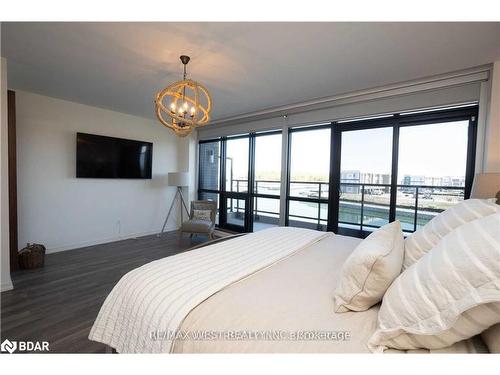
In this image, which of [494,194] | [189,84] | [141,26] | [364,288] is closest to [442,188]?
[494,194]

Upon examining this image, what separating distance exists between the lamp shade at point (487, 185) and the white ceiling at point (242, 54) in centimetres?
114

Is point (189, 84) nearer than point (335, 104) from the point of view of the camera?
Yes

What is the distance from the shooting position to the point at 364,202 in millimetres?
3361

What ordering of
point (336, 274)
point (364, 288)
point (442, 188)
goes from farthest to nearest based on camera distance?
point (442, 188)
point (336, 274)
point (364, 288)

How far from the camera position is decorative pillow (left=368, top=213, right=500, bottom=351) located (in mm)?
643

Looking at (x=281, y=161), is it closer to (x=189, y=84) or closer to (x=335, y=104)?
(x=335, y=104)

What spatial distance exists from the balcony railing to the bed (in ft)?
7.34

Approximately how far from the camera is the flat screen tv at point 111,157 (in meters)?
3.75

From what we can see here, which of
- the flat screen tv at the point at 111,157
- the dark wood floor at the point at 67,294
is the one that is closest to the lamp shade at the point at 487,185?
the dark wood floor at the point at 67,294

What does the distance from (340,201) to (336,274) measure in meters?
2.41

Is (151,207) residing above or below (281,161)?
below

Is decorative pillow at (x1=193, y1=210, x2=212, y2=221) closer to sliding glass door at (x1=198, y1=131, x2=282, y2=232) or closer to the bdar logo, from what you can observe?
sliding glass door at (x1=198, y1=131, x2=282, y2=232)

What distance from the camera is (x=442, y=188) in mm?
2766
